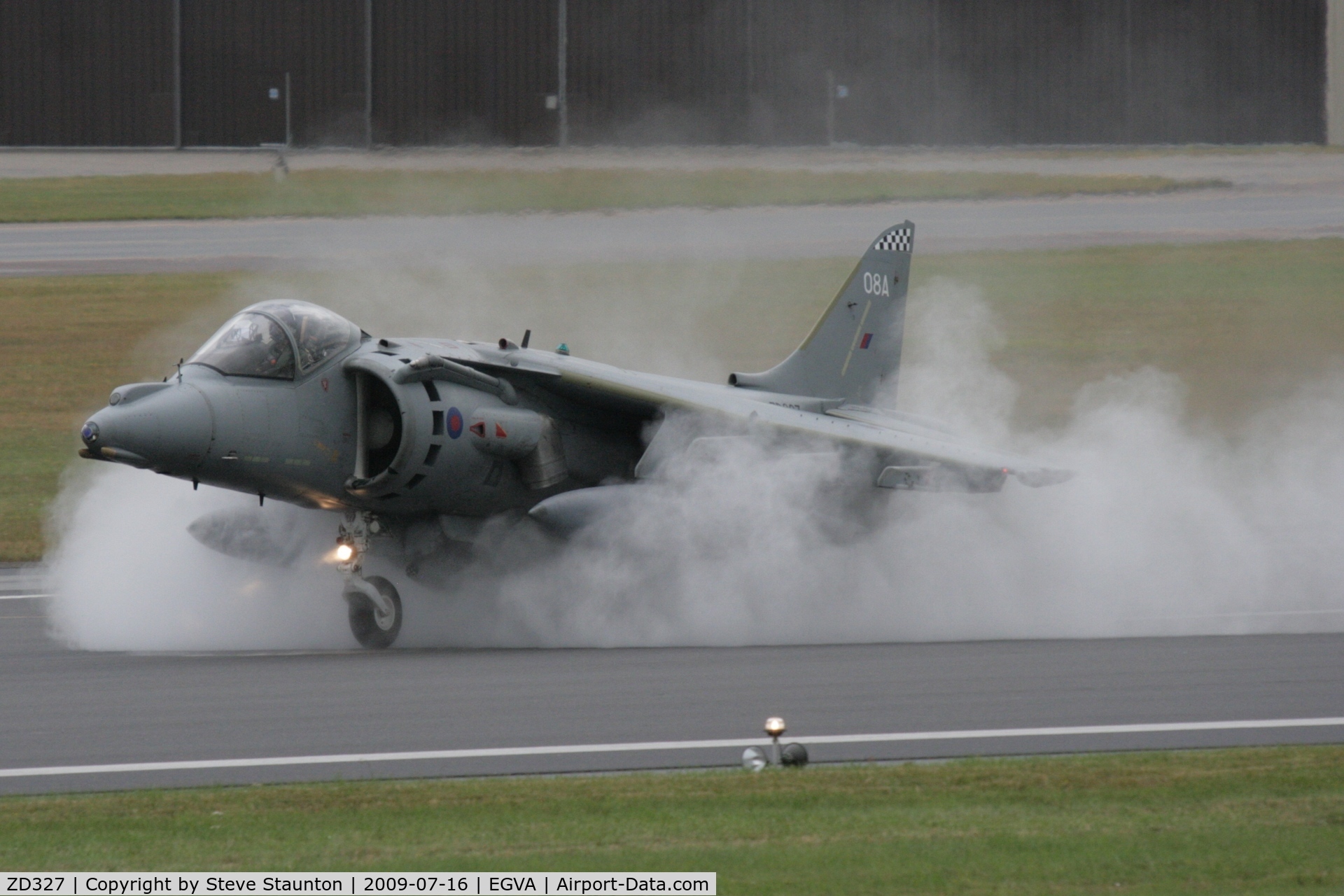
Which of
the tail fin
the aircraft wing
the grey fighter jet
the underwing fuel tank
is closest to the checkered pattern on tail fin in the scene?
the tail fin

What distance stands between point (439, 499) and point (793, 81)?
416 inches

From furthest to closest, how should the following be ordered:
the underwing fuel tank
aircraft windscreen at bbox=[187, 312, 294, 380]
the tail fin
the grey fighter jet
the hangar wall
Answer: the hangar wall → the tail fin → aircraft windscreen at bbox=[187, 312, 294, 380] → the grey fighter jet → the underwing fuel tank

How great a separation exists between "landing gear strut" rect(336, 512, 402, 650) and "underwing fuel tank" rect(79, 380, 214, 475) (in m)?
1.72

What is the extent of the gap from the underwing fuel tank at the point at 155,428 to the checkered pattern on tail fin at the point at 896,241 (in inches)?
339

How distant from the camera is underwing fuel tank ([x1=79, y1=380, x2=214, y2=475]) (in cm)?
1366

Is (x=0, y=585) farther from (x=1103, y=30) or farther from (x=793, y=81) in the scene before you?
(x=1103, y=30)

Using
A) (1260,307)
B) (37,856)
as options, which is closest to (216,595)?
(37,856)

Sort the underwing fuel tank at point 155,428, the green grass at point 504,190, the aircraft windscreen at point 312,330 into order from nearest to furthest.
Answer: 1. the underwing fuel tank at point 155,428
2. the aircraft windscreen at point 312,330
3. the green grass at point 504,190

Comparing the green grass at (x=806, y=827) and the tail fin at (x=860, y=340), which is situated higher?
the tail fin at (x=860, y=340)

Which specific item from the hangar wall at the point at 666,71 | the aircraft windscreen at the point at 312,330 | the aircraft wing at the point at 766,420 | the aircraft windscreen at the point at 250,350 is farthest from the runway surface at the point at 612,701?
the hangar wall at the point at 666,71

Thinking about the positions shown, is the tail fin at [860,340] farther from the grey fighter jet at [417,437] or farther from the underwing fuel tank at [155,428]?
the underwing fuel tank at [155,428]

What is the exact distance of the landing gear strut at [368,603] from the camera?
15.4 metres
